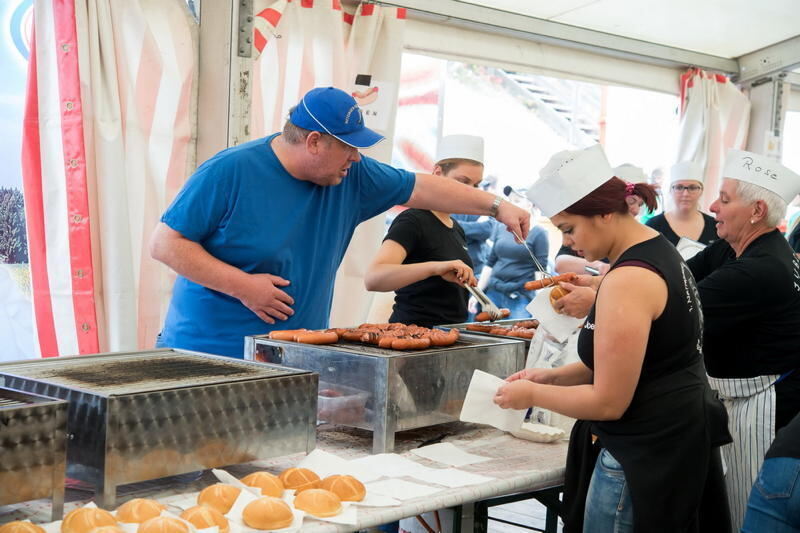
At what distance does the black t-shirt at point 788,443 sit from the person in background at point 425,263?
1.38 metres

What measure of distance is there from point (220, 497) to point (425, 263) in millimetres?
1678

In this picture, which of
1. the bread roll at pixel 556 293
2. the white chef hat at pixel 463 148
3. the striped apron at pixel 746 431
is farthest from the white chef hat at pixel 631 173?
the bread roll at pixel 556 293

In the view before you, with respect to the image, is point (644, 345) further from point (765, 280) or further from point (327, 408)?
point (765, 280)

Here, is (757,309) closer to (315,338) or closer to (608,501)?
(608,501)

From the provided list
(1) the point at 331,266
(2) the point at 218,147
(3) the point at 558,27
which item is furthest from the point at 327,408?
(3) the point at 558,27

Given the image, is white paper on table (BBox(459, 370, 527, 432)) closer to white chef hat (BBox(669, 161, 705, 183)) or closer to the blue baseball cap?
the blue baseball cap

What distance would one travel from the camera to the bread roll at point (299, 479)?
1625 mm

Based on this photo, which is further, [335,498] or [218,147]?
[218,147]

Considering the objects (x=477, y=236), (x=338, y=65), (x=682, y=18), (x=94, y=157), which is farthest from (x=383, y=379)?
(x=682, y=18)

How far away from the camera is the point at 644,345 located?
170 cm

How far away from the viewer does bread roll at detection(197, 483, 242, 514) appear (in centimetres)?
149

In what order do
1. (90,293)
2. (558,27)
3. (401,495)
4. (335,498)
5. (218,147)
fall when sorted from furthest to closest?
(558,27) < (218,147) < (90,293) < (401,495) < (335,498)

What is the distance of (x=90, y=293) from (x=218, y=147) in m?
0.97

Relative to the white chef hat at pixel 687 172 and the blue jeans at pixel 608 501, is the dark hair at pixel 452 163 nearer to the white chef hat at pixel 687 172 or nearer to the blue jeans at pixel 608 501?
the blue jeans at pixel 608 501
